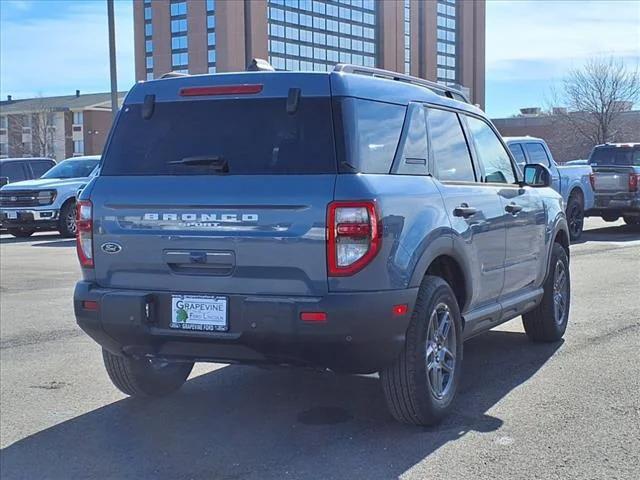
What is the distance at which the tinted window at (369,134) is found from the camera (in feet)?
14.9

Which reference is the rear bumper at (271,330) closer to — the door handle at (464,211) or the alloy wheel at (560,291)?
the door handle at (464,211)

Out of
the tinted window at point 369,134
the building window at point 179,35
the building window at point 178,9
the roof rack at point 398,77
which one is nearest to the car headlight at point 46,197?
the roof rack at point 398,77

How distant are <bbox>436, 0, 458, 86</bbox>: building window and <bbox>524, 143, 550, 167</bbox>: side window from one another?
8990 cm

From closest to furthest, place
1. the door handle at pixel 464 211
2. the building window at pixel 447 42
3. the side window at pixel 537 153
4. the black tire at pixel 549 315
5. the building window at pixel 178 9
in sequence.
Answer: the door handle at pixel 464 211 → the black tire at pixel 549 315 → the side window at pixel 537 153 → the building window at pixel 178 9 → the building window at pixel 447 42

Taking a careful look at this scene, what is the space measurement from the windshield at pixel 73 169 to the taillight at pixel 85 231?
15839mm

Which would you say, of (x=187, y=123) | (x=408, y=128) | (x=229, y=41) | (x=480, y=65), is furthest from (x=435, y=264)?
(x=480, y=65)

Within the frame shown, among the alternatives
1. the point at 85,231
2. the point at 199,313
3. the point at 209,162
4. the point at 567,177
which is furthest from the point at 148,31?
the point at 199,313

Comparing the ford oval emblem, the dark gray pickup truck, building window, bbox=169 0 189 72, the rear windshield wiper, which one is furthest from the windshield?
building window, bbox=169 0 189 72

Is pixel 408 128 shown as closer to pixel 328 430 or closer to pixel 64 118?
pixel 328 430

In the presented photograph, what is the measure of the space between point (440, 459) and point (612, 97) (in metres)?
42.4

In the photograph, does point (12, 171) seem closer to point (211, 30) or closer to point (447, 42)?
point (211, 30)

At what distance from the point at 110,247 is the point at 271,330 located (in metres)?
1.12

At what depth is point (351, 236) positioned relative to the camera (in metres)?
4.36

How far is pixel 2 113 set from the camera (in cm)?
9694
